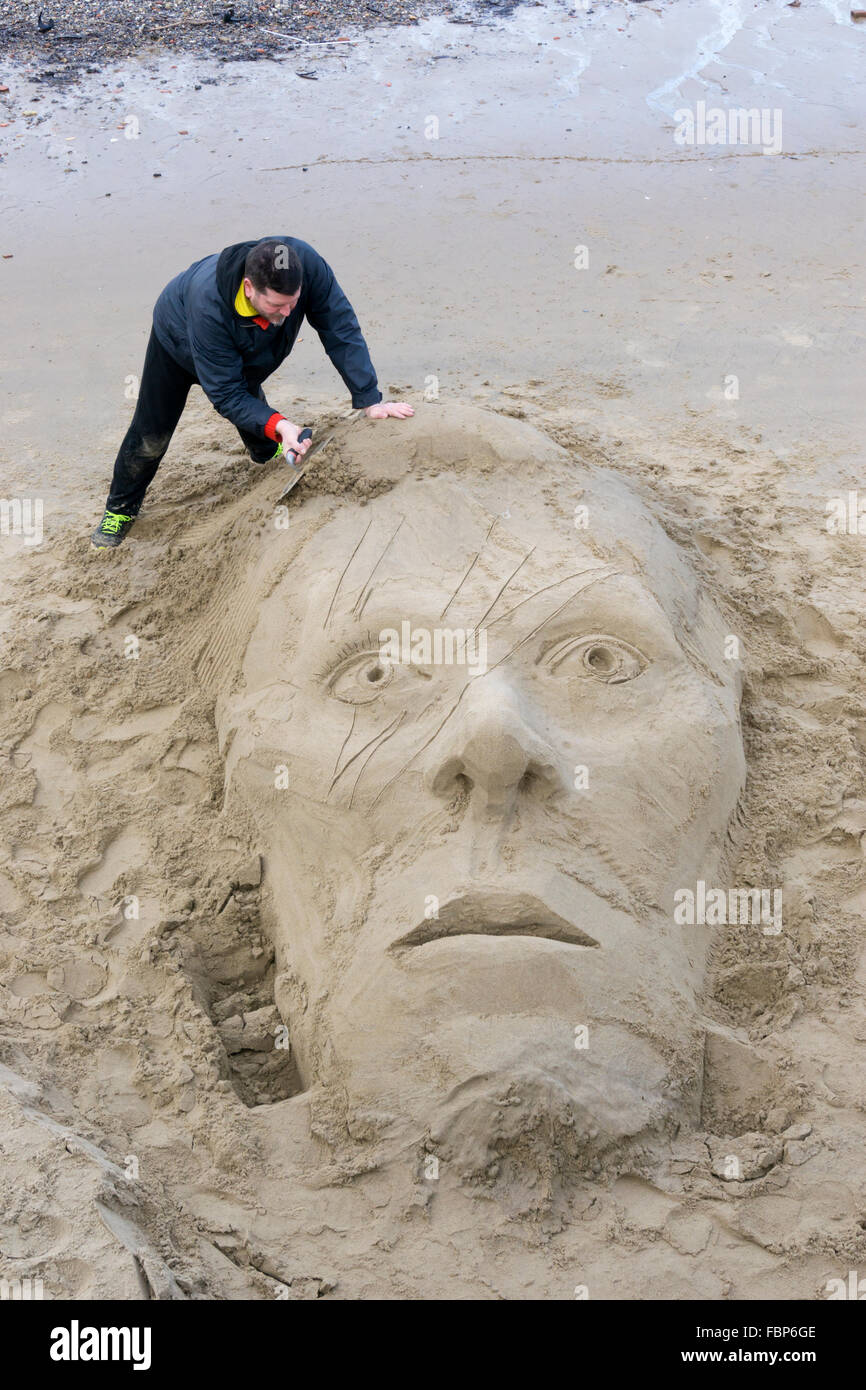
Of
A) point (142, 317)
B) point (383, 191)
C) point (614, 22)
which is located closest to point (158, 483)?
point (142, 317)

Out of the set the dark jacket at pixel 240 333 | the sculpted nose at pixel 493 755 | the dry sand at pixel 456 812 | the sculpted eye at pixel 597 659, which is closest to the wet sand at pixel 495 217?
the dry sand at pixel 456 812

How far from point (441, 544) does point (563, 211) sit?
5.46 meters

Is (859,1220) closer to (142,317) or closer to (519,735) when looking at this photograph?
(519,735)

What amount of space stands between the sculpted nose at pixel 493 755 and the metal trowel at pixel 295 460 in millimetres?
1502

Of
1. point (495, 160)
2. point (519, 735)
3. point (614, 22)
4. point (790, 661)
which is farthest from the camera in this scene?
point (614, 22)

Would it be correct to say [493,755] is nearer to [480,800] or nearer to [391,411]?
[480,800]

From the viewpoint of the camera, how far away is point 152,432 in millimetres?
5875

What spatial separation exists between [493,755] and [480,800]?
0.18 metres

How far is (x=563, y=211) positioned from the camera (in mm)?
8953

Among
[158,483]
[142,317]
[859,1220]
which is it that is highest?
[142,317]

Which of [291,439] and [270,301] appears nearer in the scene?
[270,301]

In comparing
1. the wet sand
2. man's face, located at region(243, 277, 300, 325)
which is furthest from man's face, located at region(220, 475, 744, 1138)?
the wet sand

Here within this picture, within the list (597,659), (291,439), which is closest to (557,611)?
(597,659)

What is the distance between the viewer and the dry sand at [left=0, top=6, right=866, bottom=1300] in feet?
10.2
